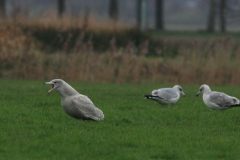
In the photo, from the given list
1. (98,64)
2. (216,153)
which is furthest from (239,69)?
(216,153)

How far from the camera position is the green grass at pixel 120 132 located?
7797 millimetres

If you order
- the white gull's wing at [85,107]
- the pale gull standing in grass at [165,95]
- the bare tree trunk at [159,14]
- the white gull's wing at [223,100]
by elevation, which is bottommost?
the bare tree trunk at [159,14]

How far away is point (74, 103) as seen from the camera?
9789mm

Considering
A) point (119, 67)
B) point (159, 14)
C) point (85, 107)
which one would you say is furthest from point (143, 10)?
point (85, 107)

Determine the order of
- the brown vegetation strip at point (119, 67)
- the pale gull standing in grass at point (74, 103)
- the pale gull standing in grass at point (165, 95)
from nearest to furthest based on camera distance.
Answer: the pale gull standing in grass at point (74, 103) < the pale gull standing in grass at point (165, 95) < the brown vegetation strip at point (119, 67)

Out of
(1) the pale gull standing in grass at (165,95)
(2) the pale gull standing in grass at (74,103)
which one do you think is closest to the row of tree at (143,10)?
(1) the pale gull standing in grass at (165,95)

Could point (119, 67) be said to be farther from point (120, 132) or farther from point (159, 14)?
point (159, 14)

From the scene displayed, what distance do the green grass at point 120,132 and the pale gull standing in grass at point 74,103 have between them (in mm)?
150

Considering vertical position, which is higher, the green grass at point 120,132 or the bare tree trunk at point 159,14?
the green grass at point 120,132

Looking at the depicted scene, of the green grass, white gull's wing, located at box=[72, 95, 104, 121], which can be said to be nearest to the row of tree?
the green grass

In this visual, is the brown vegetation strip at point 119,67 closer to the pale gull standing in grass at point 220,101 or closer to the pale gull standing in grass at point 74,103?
the pale gull standing in grass at point 220,101

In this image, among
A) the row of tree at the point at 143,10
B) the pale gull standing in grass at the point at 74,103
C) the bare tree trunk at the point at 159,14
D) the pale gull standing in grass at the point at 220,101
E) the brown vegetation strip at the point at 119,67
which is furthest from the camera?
the bare tree trunk at the point at 159,14

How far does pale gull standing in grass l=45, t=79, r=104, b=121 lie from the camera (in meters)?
9.82

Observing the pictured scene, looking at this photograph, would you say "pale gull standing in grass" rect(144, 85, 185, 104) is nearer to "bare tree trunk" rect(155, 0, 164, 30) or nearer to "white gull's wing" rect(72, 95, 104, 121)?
"white gull's wing" rect(72, 95, 104, 121)
